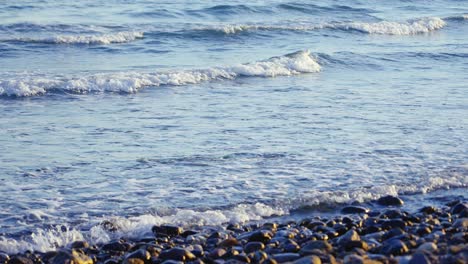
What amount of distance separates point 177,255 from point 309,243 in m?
0.90

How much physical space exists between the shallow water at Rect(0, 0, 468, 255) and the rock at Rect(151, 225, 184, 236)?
→ 5.8 inches

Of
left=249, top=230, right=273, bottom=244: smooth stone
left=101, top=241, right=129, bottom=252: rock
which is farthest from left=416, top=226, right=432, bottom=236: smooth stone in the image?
left=101, top=241, right=129, bottom=252: rock

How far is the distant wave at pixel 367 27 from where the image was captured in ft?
75.2

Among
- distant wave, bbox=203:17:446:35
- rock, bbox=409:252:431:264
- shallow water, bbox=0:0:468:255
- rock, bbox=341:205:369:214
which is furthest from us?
distant wave, bbox=203:17:446:35

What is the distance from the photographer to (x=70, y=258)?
20.1 ft

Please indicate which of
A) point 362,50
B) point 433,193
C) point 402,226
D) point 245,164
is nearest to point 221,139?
point 245,164

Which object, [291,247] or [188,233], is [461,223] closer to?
[291,247]

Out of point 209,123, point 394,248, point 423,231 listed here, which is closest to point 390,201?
point 423,231

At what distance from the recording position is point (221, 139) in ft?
34.0

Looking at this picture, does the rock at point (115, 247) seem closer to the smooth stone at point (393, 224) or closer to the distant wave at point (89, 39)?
the smooth stone at point (393, 224)

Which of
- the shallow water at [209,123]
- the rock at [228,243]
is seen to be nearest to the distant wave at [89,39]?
the shallow water at [209,123]

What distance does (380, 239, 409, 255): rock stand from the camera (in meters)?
5.82

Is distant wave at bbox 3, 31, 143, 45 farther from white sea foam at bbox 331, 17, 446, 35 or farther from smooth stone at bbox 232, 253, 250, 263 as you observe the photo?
smooth stone at bbox 232, 253, 250, 263

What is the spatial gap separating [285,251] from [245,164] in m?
3.15
